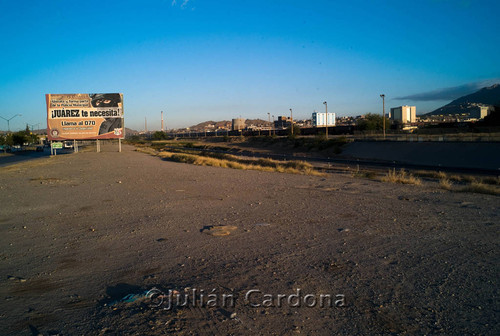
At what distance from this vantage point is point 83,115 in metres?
47.5

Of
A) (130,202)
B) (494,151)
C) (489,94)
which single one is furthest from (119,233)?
(489,94)

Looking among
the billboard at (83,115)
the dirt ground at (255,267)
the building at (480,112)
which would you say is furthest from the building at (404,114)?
the dirt ground at (255,267)

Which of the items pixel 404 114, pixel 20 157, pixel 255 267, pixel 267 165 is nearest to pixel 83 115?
pixel 20 157

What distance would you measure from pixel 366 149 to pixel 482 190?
1662 inches

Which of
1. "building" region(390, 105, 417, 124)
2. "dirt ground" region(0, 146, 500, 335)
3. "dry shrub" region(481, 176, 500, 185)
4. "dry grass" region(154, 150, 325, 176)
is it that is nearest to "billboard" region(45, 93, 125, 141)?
"dry grass" region(154, 150, 325, 176)

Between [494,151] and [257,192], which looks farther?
[494,151]

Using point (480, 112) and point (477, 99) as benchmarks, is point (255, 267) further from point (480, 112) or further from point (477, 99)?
point (477, 99)

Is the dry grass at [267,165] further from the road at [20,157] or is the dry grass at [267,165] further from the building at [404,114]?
the building at [404,114]

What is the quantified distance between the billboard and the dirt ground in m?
38.1

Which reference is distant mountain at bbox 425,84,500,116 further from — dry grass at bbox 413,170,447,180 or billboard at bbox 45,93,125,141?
dry grass at bbox 413,170,447,180

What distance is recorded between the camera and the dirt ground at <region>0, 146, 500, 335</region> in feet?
14.3

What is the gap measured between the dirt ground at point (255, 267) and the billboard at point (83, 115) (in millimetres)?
38125

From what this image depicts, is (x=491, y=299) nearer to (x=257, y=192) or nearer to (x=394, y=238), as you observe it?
(x=394, y=238)

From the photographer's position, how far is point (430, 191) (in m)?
14.6
